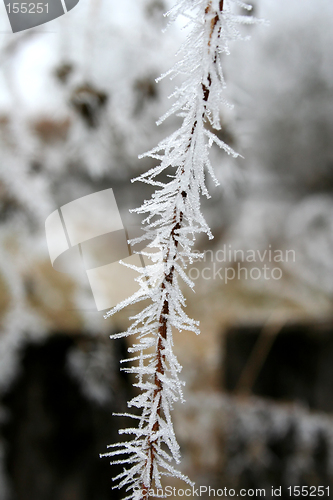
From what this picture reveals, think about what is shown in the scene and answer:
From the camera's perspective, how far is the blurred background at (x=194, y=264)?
1.65 feet

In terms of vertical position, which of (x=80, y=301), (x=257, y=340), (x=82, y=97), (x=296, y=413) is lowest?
(x=296, y=413)

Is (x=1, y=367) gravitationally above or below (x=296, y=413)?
above

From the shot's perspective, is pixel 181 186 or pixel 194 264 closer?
pixel 181 186

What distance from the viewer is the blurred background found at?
19.8 inches

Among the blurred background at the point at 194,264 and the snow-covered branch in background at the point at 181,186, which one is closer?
the snow-covered branch in background at the point at 181,186

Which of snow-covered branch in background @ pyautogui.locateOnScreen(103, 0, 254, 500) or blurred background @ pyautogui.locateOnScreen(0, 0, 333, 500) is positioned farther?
blurred background @ pyautogui.locateOnScreen(0, 0, 333, 500)

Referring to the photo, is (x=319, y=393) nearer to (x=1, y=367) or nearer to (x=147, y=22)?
(x=1, y=367)

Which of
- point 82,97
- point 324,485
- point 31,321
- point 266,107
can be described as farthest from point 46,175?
point 324,485

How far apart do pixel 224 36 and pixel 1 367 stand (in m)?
0.62

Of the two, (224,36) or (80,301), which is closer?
(224,36)

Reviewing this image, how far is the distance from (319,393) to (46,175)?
0.62 meters

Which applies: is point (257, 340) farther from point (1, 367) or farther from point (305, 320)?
point (1, 367)

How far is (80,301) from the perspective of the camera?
548 millimetres

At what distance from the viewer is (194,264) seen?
21.4 inches
